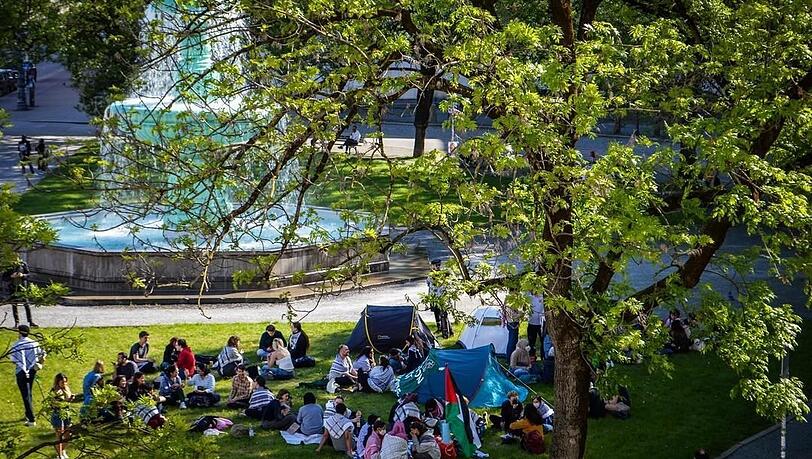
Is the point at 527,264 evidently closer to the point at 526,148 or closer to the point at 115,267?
the point at 526,148

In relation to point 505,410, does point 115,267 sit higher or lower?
higher

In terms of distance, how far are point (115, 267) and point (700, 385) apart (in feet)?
40.3

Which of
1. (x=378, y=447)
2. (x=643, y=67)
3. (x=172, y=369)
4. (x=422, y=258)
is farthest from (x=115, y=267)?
(x=643, y=67)

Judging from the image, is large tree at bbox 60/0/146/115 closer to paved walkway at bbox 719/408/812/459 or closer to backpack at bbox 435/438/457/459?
backpack at bbox 435/438/457/459

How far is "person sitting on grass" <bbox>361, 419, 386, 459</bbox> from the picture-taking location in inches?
602

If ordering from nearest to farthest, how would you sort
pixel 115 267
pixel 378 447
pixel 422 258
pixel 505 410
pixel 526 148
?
pixel 526 148 → pixel 378 447 → pixel 505 410 → pixel 115 267 → pixel 422 258

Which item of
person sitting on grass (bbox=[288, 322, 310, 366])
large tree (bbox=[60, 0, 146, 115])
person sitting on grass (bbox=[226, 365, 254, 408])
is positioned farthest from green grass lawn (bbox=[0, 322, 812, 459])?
large tree (bbox=[60, 0, 146, 115])

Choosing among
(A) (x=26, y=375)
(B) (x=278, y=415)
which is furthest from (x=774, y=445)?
(A) (x=26, y=375)

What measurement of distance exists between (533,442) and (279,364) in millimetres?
5406

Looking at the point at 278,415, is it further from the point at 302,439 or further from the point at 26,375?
the point at 26,375

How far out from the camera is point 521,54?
14.0 m

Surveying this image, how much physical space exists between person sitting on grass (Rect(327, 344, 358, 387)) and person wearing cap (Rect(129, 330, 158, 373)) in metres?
3.14

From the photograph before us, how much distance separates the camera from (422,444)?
15438 mm

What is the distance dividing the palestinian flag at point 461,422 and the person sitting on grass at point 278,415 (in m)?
2.41
